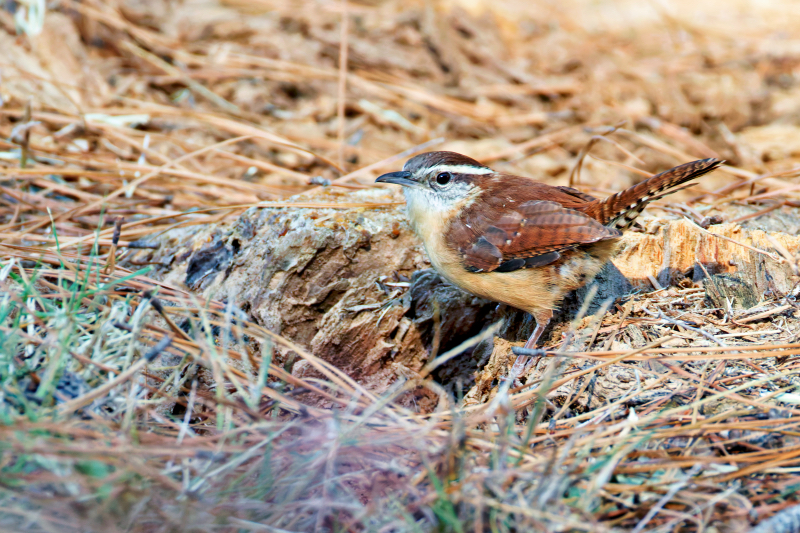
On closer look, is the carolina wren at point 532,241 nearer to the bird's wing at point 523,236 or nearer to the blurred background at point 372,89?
the bird's wing at point 523,236

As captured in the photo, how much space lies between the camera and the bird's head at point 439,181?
13.3 feet

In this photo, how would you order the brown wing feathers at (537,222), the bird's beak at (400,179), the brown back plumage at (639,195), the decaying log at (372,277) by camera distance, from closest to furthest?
the brown back plumage at (639,195) → the brown wing feathers at (537,222) → the decaying log at (372,277) → the bird's beak at (400,179)

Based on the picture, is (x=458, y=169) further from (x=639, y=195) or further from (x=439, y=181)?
(x=639, y=195)

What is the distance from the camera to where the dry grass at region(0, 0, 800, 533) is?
213 cm

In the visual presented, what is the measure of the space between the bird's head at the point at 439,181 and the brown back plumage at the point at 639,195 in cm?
81

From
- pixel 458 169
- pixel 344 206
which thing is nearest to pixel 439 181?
pixel 458 169

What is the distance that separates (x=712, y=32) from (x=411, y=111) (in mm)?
4888

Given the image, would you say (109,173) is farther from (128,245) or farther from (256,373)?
(256,373)

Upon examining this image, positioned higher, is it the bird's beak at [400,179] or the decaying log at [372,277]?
the bird's beak at [400,179]

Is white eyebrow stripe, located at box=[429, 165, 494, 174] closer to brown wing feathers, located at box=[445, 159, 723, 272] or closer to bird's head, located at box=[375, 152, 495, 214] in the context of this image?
bird's head, located at box=[375, 152, 495, 214]

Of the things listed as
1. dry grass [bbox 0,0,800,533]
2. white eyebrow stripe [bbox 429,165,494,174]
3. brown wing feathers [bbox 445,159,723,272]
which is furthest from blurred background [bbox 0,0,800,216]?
brown wing feathers [bbox 445,159,723,272]

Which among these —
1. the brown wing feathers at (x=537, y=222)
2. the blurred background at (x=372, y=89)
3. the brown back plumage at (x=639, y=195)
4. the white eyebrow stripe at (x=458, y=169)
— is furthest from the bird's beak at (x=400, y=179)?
the blurred background at (x=372, y=89)

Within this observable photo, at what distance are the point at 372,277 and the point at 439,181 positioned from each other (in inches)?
32.5

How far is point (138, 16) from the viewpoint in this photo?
6.95 metres
